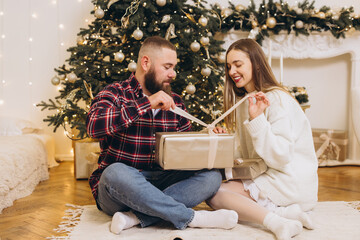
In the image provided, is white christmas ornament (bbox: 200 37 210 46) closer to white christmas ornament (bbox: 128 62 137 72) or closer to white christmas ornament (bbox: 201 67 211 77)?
white christmas ornament (bbox: 201 67 211 77)

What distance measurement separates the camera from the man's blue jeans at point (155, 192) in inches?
54.4

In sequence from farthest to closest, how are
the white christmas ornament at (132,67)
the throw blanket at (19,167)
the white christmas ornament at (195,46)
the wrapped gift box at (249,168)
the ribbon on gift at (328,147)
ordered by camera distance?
the ribbon on gift at (328,147) < the white christmas ornament at (195,46) < the white christmas ornament at (132,67) < the throw blanket at (19,167) < the wrapped gift box at (249,168)

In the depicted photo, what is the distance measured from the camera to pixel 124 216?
4.74ft

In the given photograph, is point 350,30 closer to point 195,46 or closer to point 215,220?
point 195,46

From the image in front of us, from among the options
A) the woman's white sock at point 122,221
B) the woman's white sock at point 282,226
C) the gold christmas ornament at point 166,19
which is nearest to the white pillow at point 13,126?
the gold christmas ornament at point 166,19

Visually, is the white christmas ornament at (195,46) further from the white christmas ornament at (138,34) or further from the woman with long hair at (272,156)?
the woman with long hair at (272,156)

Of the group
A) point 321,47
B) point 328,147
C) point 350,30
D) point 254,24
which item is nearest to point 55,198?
point 254,24

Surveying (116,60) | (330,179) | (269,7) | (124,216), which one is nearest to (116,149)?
(124,216)

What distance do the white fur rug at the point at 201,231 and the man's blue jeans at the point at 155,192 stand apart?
5cm

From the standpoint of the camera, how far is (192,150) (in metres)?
1.43

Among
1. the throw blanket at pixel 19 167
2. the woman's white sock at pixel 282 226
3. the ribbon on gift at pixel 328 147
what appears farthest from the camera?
the ribbon on gift at pixel 328 147

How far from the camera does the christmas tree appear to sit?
7.86 ft

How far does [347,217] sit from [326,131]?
1809 millimetres

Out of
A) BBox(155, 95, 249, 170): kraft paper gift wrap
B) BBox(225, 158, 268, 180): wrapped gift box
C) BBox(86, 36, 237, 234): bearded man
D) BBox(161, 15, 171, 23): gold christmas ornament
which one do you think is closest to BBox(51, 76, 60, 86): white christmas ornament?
BBox(161, 15, 171, 23): gold christmas ornament
